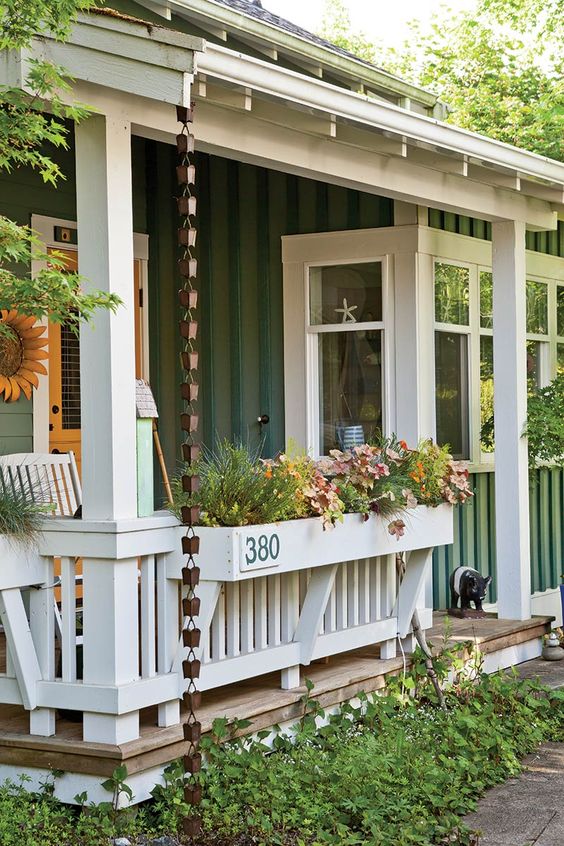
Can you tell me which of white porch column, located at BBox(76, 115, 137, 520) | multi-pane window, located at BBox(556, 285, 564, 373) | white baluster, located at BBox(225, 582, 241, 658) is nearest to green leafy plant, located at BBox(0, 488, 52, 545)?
white porch column, located at BBox(76, 115, 137, 520)


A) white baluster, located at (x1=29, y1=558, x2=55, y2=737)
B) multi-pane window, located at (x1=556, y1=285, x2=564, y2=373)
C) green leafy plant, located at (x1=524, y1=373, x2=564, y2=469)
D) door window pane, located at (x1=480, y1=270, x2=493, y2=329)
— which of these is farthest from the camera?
multi-pane window, located at (x1=556, y1=285, x2=564, y2=373)

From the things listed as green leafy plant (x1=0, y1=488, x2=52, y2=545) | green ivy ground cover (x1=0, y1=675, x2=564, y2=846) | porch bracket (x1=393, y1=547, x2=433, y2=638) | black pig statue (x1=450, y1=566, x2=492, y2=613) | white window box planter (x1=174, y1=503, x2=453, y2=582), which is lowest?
green ivy ground cover (x1=0, y1=675, x2=564, y2=846)

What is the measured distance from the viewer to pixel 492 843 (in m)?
4.04

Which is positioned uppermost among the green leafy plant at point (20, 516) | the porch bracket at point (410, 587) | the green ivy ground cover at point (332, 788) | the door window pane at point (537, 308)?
the door window pane at point (537, 308)

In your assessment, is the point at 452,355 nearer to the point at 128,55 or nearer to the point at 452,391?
the point at 452,391

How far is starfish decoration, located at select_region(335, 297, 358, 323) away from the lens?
7039mm

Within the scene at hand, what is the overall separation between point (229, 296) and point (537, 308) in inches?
94.3

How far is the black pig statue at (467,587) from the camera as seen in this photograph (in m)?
7.04

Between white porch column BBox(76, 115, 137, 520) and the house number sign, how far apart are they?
0.45 meters

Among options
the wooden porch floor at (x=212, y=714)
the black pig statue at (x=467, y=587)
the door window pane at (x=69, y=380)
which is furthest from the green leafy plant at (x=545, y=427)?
the door window pane at (x=69, y=380)

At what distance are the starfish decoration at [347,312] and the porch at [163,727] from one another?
194cm

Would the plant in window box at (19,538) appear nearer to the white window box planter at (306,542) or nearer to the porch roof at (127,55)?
the white window box planter at (306,542)

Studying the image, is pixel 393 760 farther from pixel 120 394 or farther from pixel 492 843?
pixel 120 394

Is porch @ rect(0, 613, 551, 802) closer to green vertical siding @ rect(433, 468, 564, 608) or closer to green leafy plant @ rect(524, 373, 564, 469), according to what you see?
green vertical siding @ rect(433, 468, 564, 608)
